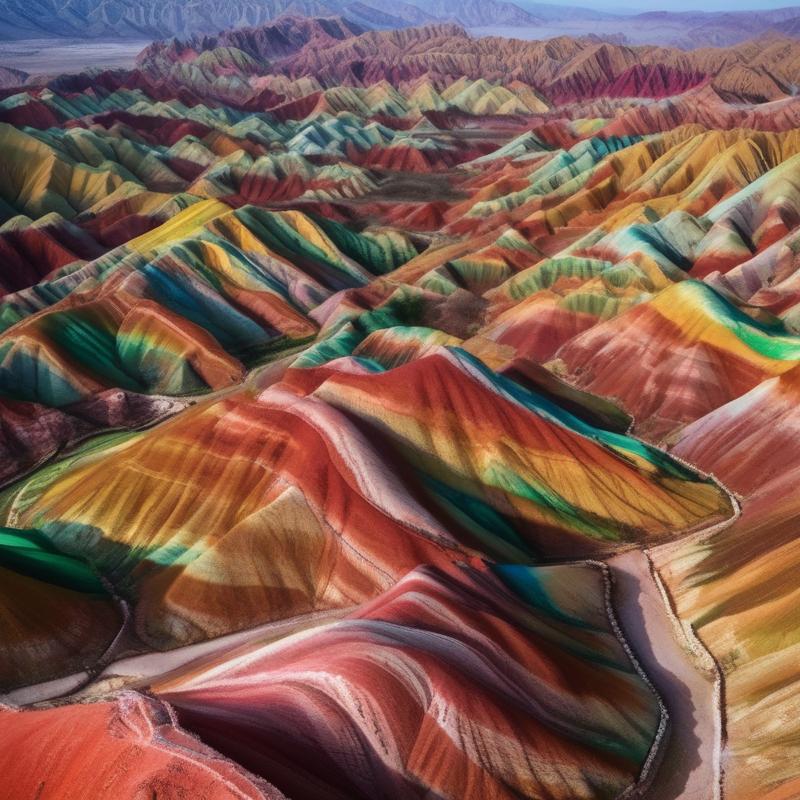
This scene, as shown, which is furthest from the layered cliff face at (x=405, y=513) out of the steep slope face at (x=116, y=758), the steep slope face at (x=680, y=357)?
the steep slope face at (x=680, y=357)

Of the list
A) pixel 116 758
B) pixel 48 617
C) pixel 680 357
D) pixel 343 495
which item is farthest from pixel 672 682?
pixel 680 357

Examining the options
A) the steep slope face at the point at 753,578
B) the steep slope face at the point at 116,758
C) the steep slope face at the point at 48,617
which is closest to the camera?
the steep slope face at the point at 116,758

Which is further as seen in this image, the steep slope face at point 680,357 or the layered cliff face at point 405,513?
the steep slope face at point 680,357

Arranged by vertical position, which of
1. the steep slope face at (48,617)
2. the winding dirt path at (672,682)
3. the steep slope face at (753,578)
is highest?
the steep slope face at (753,578)

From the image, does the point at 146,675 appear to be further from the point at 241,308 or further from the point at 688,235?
the point at 688,235

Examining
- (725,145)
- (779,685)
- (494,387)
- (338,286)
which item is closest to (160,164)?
(338,286)

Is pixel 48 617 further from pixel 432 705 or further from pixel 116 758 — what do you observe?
pixel 432 705

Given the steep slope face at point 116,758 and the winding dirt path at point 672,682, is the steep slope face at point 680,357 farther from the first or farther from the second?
the steep slope face at point 116,758
